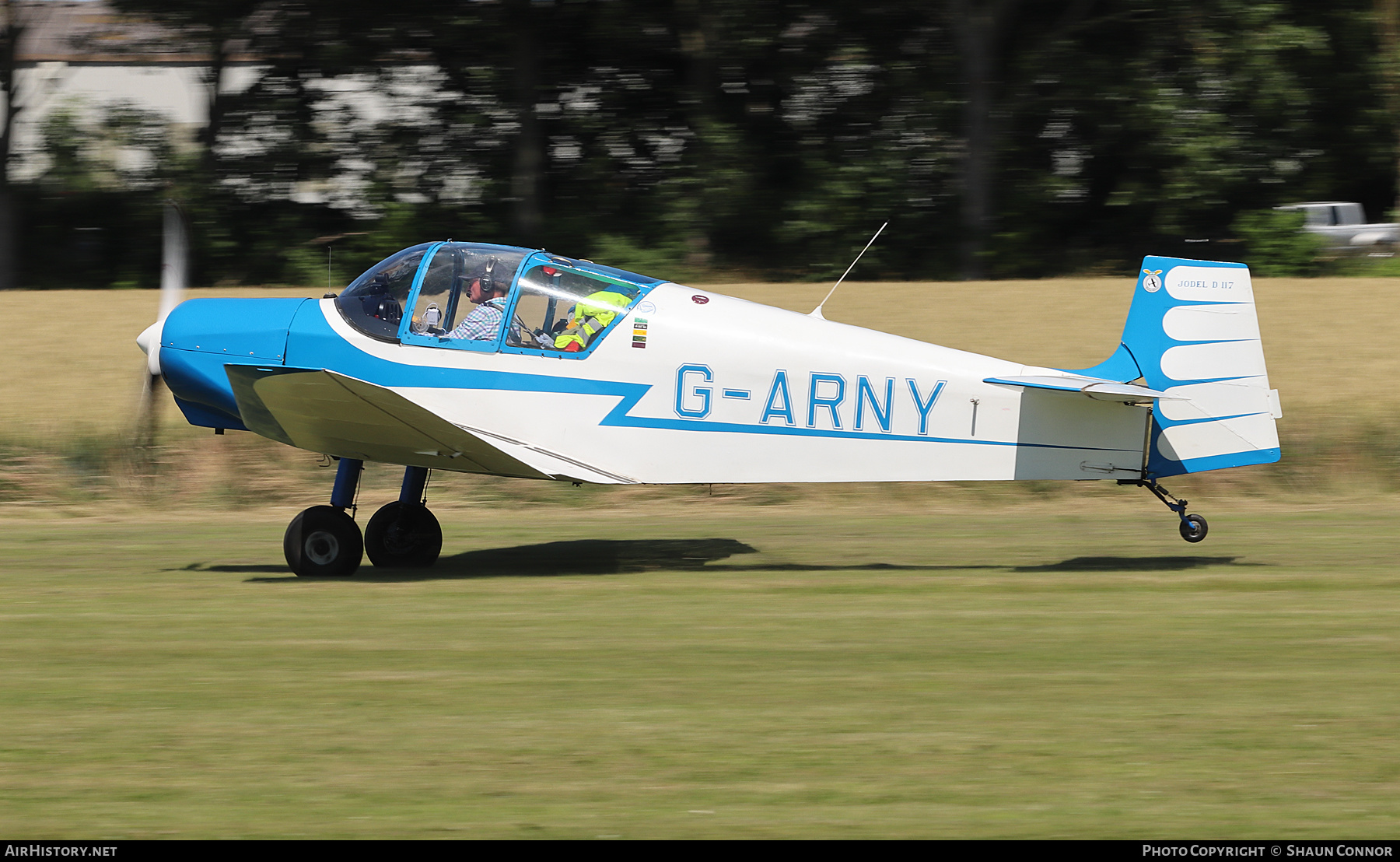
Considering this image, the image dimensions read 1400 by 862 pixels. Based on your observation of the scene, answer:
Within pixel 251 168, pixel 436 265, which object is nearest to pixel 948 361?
pixel 436 265

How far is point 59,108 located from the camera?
72.6 ft

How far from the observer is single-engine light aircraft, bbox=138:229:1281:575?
7906mm

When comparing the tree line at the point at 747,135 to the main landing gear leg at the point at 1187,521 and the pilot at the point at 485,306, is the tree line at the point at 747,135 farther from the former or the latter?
the main landing gear leg at the point at 1187,521

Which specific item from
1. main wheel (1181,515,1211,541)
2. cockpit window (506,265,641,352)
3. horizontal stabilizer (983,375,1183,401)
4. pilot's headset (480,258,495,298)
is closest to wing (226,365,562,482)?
cockpit window (506,265,641,352)

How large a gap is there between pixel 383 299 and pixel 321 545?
5.44 feet

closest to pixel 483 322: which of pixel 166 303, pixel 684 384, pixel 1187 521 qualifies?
pixel 684 384

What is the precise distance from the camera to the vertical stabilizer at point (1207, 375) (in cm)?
793

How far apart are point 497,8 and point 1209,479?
13.9 meters

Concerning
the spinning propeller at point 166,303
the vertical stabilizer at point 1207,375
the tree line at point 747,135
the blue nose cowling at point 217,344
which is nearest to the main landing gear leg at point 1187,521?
the vertical stabilizer at point 1207,375

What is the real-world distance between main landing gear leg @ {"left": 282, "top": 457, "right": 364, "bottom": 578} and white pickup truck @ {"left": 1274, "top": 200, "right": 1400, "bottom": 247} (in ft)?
56.1

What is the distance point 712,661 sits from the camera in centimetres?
625

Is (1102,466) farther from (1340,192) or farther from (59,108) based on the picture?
(59,108)

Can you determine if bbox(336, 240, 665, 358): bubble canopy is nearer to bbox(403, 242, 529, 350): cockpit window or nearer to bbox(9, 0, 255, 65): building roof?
bbox(403, 242, 529, 350): cockpit window

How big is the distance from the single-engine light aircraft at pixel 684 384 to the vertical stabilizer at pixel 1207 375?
0.01m
